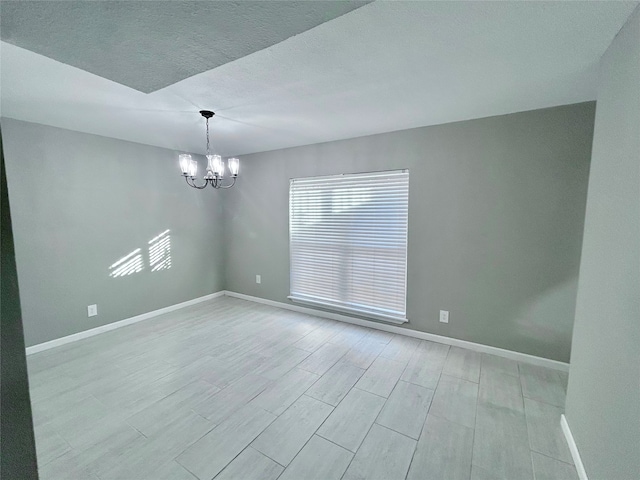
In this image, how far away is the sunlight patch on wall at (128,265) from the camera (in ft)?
11.2

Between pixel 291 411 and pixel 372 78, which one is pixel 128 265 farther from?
pixel 372 78

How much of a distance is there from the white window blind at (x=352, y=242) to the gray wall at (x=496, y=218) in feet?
0.46

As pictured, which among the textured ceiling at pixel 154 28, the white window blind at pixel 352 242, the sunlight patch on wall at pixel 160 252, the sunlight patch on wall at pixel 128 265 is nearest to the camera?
the textured ceiling at pixel 154 28

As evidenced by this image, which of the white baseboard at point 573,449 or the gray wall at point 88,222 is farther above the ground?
the gray wall at point 88,222

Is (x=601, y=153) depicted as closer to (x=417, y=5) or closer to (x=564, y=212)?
(x=564, y=212)

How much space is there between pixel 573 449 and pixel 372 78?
2.63m

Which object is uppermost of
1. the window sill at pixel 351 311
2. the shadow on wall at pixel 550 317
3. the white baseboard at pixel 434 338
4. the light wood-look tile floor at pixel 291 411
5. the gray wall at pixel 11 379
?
the gray wall at pixel 11 379

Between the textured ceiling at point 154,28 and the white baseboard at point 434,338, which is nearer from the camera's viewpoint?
the textured ceiling at point 154,28

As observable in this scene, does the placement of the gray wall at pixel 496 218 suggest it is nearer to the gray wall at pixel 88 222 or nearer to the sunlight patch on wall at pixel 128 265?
the gray wall at pixel 88 222

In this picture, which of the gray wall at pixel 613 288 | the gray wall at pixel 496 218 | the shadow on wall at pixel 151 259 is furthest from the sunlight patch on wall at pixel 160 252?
the gray wall at pixel 613 288

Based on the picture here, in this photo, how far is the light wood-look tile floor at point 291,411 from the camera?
5.08 ft

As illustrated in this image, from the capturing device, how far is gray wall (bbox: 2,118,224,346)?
2.75 meters

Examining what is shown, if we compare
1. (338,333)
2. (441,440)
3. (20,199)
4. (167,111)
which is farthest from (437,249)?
(20,199)

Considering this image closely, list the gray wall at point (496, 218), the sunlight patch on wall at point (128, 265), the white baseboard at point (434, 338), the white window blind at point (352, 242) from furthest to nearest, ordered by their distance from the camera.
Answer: the sunlight patch on wall at point (128, 265) → the white window blind at point (352, 242) → the white baseboard at point (434, 338) → the gray wall at point (496, 218)
